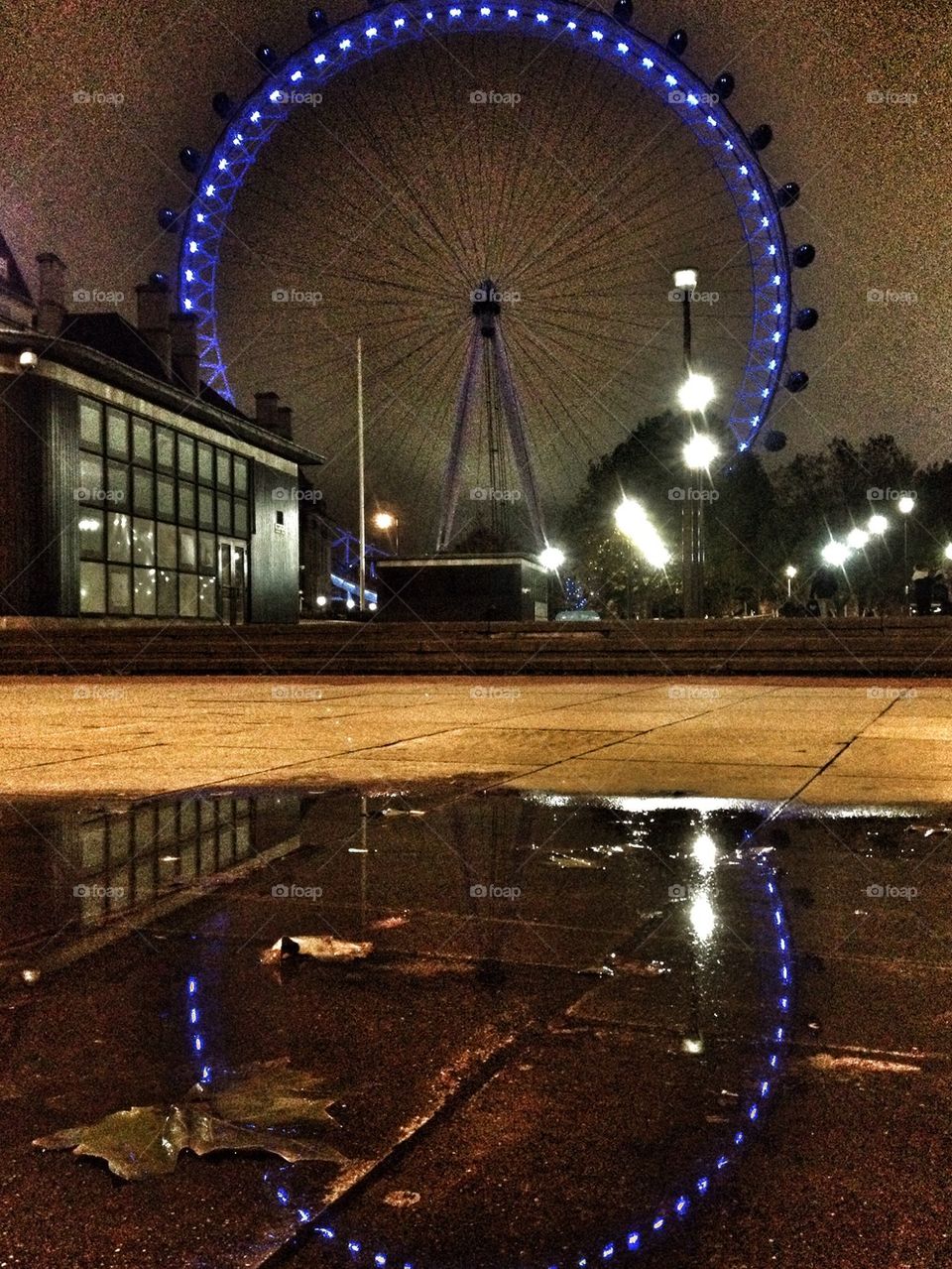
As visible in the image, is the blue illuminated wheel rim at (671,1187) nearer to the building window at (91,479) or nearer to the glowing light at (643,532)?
the building window at (91,479)

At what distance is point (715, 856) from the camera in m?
4.86

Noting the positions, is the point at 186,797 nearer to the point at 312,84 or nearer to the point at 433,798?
the point at 433,798

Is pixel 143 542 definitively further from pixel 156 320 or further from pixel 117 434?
pixel 156 320

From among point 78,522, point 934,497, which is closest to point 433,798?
point 78,522

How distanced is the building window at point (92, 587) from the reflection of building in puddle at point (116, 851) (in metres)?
23.2

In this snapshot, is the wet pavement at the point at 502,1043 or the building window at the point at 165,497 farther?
the building window at the point at 165,497

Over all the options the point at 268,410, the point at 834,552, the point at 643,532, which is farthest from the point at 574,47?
the point at 834,552

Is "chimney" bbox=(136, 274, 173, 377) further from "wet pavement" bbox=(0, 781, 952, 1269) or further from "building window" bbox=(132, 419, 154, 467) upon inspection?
"wet pavement" bbox=(0, 781, 952, 1269)

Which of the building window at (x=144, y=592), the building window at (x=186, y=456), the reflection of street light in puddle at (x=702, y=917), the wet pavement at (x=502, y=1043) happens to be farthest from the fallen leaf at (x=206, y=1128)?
the building window at (x=186, y=456)

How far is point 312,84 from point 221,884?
26.6 meters

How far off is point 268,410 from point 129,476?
1362cm

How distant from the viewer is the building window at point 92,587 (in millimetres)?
28047

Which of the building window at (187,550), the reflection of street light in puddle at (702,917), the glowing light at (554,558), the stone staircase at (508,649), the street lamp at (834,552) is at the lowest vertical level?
the reflection of street light in puddle at (702,917)

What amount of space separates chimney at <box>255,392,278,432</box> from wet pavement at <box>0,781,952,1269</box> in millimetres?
39493
